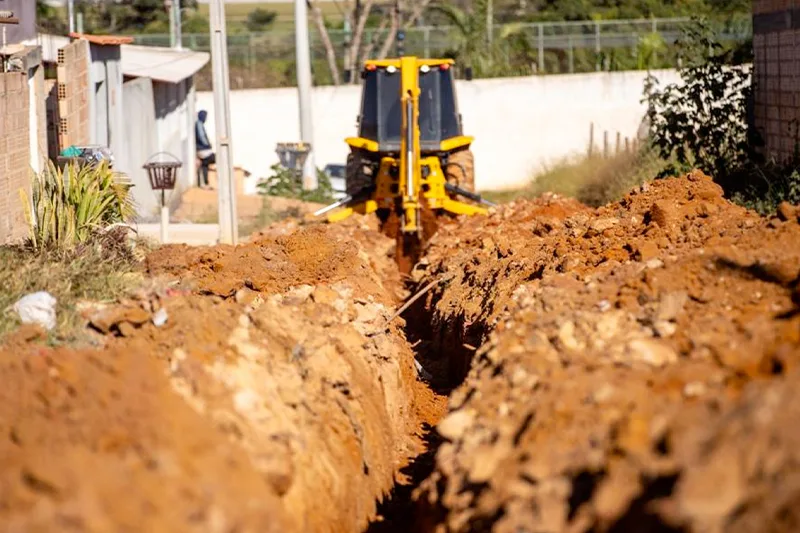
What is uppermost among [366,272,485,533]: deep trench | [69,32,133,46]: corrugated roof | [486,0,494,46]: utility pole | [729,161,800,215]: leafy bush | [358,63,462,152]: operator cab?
[486,0,494,46]: utility pole

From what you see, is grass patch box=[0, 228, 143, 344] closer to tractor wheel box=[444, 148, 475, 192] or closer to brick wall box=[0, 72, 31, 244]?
brick wall box=[0, 72, 31, 244]

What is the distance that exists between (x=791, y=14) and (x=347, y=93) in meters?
17.7

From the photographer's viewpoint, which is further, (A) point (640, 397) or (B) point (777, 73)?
(B) point (777, 73)

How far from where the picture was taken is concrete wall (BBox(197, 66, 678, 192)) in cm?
3472

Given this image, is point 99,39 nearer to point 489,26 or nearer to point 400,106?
point 400,106

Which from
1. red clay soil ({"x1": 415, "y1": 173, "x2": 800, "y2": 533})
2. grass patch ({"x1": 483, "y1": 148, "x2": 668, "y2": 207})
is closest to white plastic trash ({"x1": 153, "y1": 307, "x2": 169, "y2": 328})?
red clay soil ({"x1": 415, "y1": 173, "x2": 800, "y2": 533})

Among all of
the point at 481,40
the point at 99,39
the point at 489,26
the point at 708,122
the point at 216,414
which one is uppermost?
the point at 489,26

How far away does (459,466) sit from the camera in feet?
23.5

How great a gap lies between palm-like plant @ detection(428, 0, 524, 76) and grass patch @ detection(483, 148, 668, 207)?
31.3ft

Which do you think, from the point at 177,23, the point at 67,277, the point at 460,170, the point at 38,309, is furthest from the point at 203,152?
the point at 38,309

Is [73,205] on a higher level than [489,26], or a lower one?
lower

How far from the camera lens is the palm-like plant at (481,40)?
3975 cm

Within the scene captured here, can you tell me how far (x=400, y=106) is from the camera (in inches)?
779

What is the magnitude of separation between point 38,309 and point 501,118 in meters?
27.3
